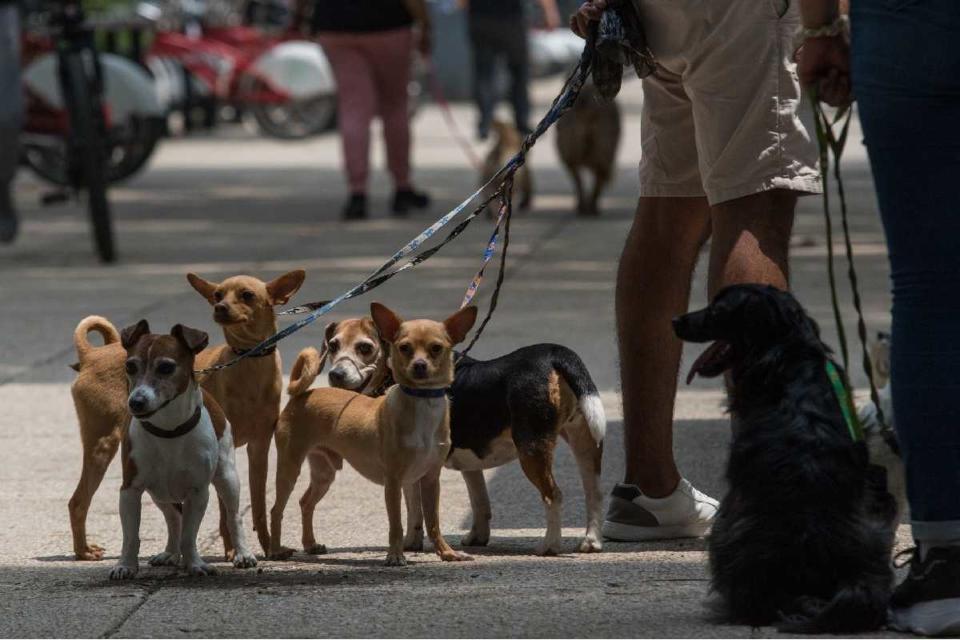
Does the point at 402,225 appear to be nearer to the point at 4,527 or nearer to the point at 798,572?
the point at 4,527

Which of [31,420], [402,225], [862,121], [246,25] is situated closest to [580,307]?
[31,420]

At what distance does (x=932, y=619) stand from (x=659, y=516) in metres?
1.30

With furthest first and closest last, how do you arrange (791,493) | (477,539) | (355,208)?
1. (355,208)
2. (477,539)
3. (791,493)

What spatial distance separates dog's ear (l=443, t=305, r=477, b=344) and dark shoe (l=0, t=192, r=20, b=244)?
7.22 m

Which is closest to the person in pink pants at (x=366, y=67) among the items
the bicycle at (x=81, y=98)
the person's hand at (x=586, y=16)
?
the bicycle at (x=81, y=98)

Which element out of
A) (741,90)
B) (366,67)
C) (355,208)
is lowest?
(355,208)

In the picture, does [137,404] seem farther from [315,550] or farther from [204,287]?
[315,550]

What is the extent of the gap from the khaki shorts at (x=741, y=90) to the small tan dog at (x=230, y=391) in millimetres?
1062

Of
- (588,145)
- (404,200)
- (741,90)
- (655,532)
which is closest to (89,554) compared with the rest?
(655,532)

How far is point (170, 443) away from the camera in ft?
14.5

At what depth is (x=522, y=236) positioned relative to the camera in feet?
40.8

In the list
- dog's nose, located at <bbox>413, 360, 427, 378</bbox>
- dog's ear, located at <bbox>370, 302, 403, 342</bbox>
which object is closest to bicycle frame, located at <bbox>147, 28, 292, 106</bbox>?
dog's ear, located at <bbox>370, 302, 403, 342</bbox>

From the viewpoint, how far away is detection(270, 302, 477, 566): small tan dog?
14.7ft

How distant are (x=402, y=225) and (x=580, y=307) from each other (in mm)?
4174
